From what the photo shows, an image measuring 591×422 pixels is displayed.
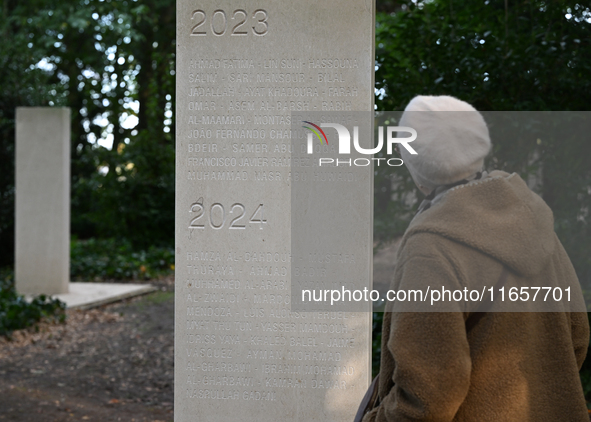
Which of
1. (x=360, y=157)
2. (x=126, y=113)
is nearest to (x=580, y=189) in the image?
(x=360, y=157)

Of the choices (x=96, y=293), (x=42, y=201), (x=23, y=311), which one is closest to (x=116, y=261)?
(x=96, y=293)

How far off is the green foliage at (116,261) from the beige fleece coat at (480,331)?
10.3 m

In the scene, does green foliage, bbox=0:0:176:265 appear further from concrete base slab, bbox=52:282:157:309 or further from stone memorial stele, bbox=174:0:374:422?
stone memorial stele, bbox=174:0:374:422

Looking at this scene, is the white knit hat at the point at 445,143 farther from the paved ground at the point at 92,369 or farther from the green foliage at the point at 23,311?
the green foliage at the point at 23,311

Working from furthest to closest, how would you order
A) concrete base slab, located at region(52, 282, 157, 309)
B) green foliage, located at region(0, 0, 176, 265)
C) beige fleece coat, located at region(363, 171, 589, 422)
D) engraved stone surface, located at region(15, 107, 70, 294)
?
green foliage, located at region(0, 0, 176, 265)
engraved stone surface, located at region(15, 107, 70, 294)
concrete base slab, located at region(52, 282, 157, 309)
beige fleece coat, located at region(363, 171, 589, 422)

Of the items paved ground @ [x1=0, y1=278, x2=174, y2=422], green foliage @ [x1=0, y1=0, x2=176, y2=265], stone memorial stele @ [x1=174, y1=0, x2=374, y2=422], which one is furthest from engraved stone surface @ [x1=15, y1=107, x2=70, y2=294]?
stone memorial stele @ [x1=174, y1=0, x2=374, y2=422]

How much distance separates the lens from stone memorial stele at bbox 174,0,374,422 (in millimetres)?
3299

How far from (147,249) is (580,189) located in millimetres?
10341

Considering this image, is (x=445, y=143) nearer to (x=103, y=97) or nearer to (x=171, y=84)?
(x=171, y=84)

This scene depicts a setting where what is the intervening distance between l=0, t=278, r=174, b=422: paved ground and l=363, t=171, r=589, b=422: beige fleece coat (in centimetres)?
357

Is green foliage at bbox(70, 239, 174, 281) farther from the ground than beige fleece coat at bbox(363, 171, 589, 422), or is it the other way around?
beige fleece coat at bbox(363, 171, 589, 422)

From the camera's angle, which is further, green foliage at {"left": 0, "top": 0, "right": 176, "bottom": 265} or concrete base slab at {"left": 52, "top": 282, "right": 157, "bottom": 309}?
green foliage at {"left": 0, "top": 0, "right": 176, "bottom": 265}

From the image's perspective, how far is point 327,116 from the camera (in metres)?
3.28

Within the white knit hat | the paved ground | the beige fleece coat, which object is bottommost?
the paved ground
